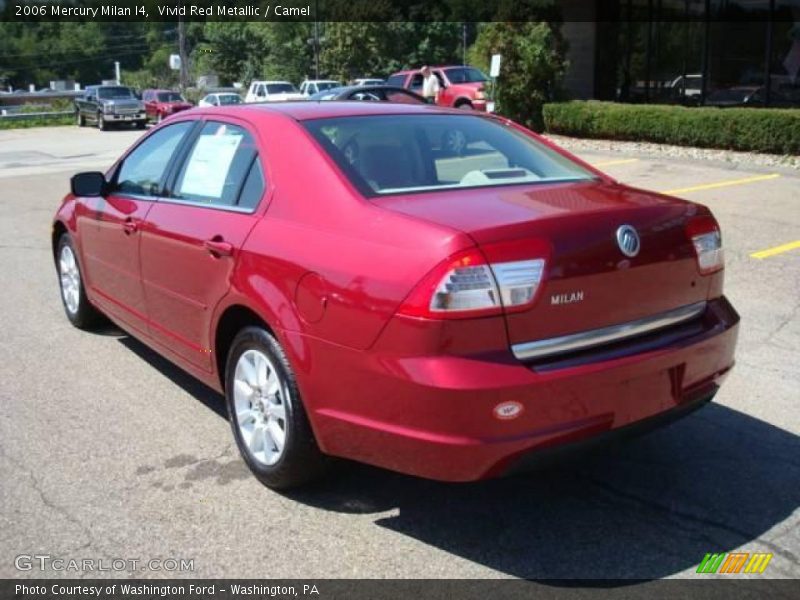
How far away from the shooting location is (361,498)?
357cm

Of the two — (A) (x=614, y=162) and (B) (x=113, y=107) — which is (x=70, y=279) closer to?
(A) (x=614, y=162)

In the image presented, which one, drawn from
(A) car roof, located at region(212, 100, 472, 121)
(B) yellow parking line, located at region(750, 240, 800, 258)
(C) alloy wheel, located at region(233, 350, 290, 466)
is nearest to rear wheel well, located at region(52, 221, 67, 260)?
(A) car roof, located at region(212, 100, 472, 121)

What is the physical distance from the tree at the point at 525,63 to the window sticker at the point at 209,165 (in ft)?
54.4

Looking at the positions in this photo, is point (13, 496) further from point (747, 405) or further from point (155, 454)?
point (747, 405)

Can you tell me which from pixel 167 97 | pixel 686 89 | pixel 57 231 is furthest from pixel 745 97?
pixel 167 97

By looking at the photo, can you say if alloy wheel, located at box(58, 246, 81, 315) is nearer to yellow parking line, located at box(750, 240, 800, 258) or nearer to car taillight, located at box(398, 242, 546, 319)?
car taillight, located at box(398, 242, 546, 319)

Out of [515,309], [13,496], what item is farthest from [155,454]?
[515,309]

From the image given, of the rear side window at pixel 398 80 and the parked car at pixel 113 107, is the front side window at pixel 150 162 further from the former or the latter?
the parked car at pixel 113 107

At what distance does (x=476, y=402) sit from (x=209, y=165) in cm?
214

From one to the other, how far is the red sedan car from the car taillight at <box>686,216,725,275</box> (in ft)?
0.04

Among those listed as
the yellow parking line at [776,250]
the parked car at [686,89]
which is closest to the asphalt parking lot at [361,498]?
the yellow parking line at [776,250]

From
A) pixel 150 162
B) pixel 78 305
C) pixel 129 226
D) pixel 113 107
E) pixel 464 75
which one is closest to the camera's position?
pixel 129 226

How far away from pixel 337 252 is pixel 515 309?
733mm
